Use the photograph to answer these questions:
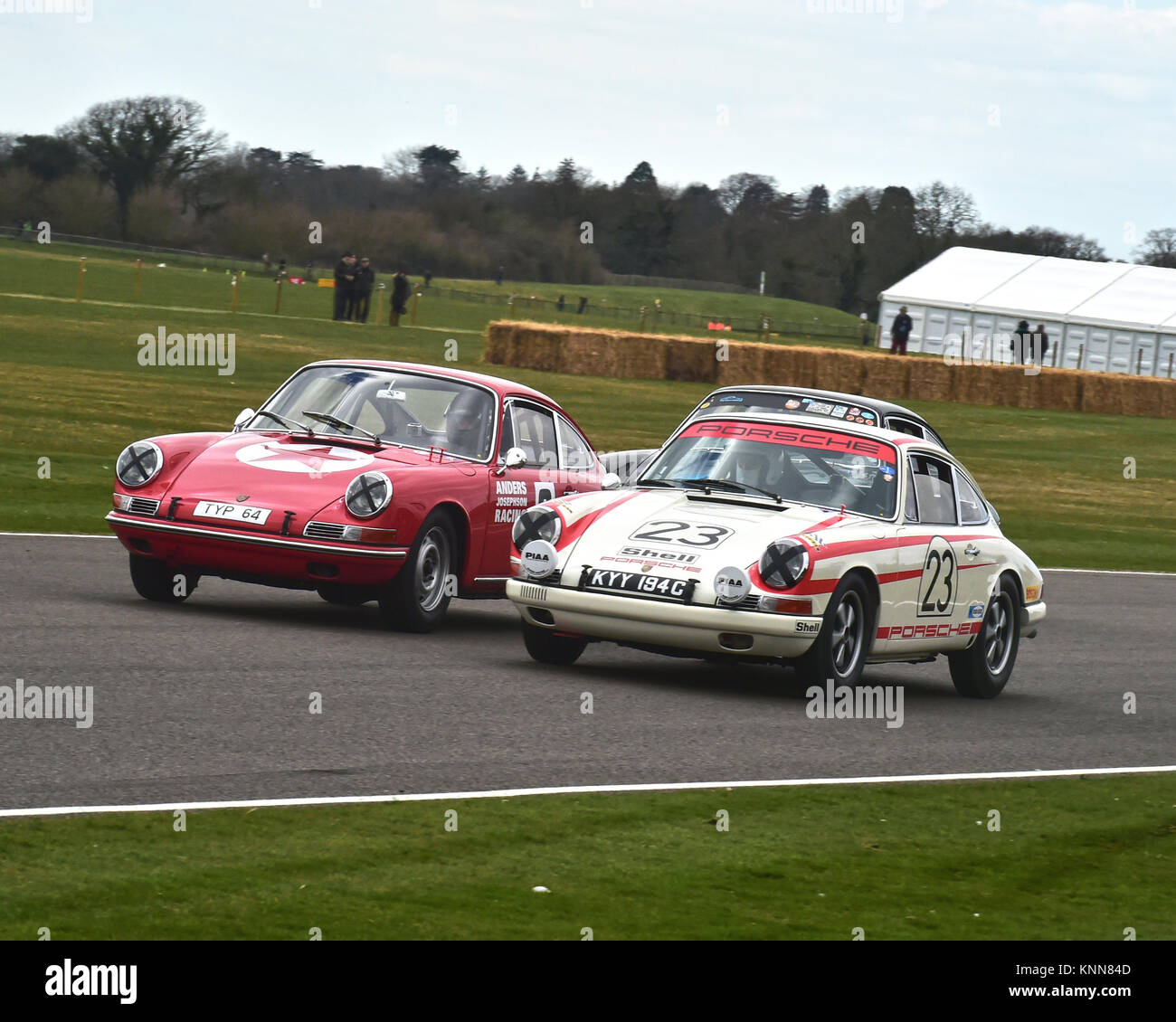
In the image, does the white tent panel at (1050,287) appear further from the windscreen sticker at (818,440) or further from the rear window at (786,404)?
the windscreen sticker at (818,440)

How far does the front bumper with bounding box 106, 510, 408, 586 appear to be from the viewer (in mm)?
10320

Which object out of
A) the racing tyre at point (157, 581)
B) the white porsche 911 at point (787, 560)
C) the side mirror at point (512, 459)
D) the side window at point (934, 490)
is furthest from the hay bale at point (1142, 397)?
the racing tyre at point (157, 581)

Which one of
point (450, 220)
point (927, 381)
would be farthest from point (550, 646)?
point (450, 220)

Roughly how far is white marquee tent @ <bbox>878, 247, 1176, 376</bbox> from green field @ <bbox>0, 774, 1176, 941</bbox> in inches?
2076

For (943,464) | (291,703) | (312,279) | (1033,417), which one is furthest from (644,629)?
(312,279)

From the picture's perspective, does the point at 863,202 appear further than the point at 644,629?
Yes

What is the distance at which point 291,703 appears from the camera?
A: 8273 mm

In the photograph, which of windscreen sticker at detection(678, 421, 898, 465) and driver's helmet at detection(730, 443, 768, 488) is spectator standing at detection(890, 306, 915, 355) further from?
driver's helmet at detection(730, 443, 768, 488)

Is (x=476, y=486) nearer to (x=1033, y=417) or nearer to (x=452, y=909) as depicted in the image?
(x=452, y=909)

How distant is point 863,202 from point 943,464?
10446 cm

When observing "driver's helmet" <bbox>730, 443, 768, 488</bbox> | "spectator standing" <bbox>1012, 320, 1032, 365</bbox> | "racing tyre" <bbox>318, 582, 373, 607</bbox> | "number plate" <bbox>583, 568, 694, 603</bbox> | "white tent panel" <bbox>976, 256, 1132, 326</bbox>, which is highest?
"white tent panel" <bbox>976, 256, 1132, 326</bbox>

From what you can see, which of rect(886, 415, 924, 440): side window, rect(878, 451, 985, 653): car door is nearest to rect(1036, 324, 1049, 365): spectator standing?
rect(886, 415, 924, 440): side window

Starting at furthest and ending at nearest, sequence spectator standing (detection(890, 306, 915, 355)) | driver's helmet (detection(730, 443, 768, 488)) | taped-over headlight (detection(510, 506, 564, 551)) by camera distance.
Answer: spectator standing (detection(890, 306, 915, 355)), driver's helmet (detection(730, 443, 768, 488)), taped-over headlight (detection(510, 506, 564, 551))

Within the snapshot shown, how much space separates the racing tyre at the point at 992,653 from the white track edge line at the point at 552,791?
7.04ft
